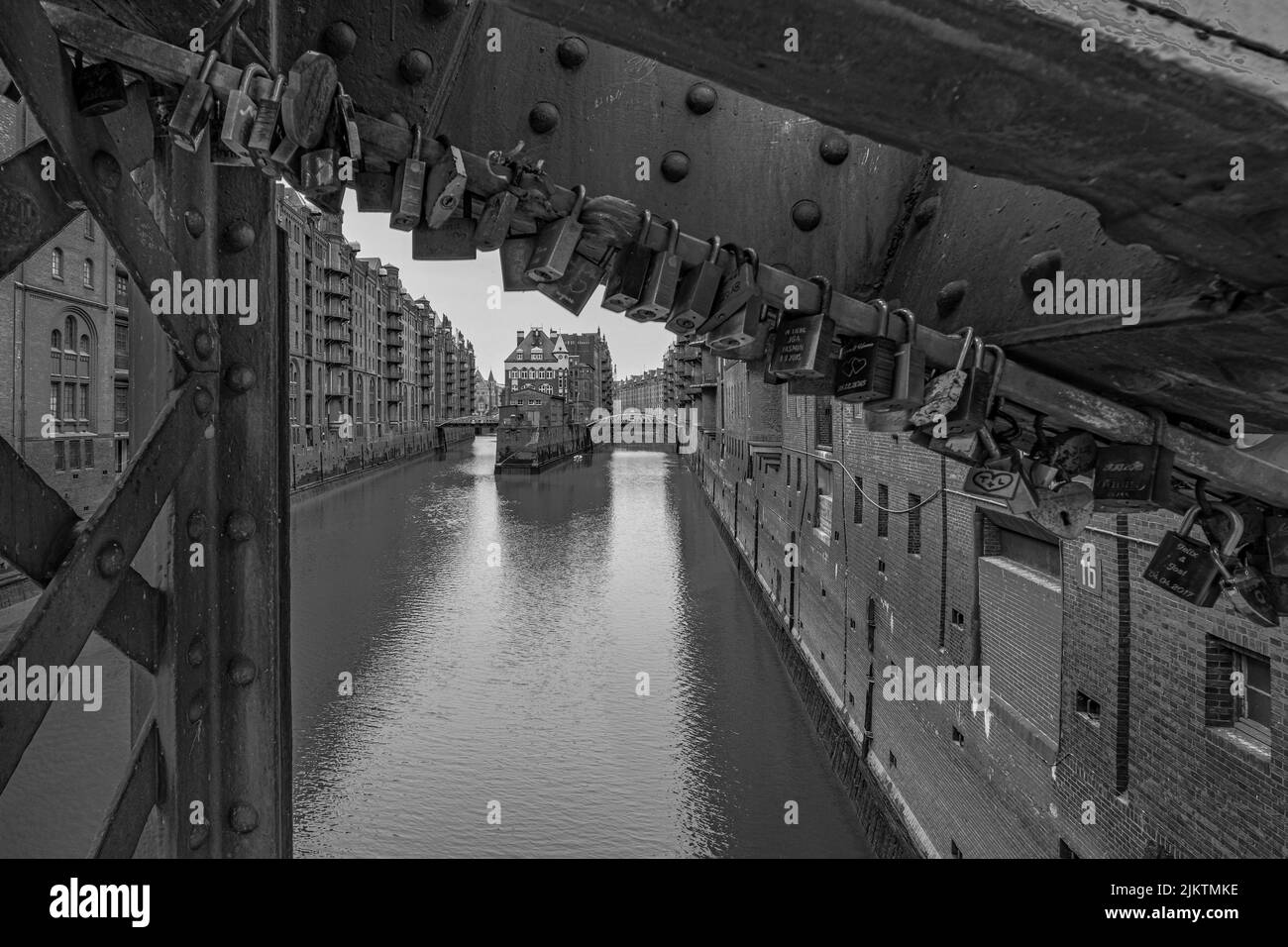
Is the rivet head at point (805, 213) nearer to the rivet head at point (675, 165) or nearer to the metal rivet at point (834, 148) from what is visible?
the metal rivet at point (834, 148)

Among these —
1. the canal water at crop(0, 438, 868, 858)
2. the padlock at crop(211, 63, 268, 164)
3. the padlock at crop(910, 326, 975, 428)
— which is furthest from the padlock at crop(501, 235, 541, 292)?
the canal water at crop(0, 438, 868, 858)

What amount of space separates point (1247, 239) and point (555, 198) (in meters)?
1.44

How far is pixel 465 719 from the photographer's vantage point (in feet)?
44.5

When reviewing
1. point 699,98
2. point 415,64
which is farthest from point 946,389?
point 415,64

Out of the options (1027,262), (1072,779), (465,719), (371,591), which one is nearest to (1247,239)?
(1027,262)

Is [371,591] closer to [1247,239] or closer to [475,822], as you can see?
[475,822]

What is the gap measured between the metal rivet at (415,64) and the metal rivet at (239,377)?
845mm

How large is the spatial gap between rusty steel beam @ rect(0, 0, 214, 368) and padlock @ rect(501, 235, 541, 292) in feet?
2.51

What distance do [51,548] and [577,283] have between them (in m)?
1.32

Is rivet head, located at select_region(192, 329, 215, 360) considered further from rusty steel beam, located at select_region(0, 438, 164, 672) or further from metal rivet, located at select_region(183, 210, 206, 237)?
rusty steel beam, located at select_region(0, 438, 164, 672)

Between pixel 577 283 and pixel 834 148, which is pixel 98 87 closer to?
pixel 577 283

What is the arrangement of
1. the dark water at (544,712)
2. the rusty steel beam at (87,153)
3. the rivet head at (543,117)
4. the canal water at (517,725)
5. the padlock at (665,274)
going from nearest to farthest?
the rusty steel beam at (87,153) → the padlock at (665,274) → the rivet head at (543,117) → the canal water at (517,725) → the dark water at (544,712)

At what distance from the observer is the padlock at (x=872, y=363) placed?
2102mm

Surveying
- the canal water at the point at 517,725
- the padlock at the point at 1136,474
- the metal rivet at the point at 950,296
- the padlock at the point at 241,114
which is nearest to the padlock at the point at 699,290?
the metal rivet at the point at 950,296
